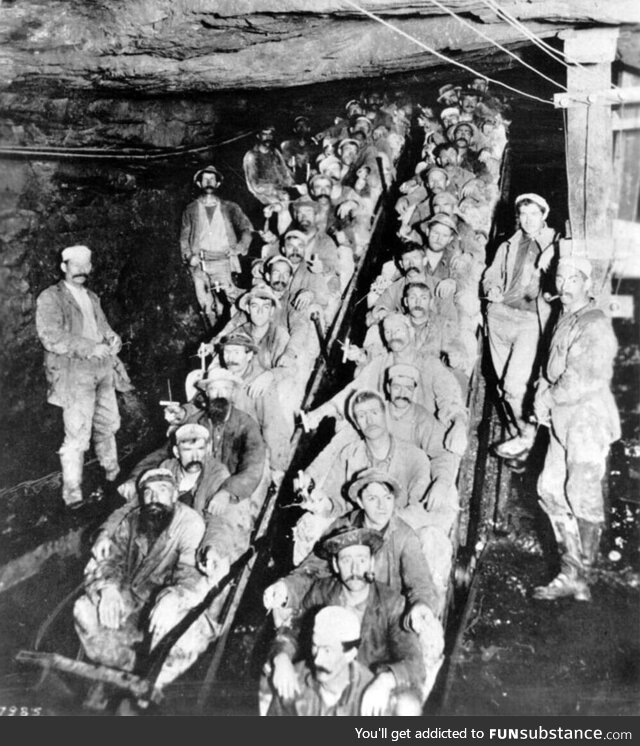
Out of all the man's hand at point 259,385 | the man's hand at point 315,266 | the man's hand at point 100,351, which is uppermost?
the man's hand at point 315,266

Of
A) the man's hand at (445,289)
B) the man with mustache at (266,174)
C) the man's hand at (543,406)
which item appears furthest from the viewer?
the man with mustache at (266,174)

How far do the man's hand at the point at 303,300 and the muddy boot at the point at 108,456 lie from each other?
88.5 inches

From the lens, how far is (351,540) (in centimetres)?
351

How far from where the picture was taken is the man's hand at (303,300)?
21.2 feet

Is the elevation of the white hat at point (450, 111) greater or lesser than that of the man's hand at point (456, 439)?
greater

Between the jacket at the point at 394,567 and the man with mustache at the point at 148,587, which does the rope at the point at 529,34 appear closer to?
the jacket at the point at 394,567

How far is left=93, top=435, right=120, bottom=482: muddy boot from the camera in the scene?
20.3 feet

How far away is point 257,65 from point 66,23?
5.89 ft

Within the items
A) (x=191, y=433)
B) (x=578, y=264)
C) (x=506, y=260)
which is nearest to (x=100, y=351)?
(x=191, y=433)

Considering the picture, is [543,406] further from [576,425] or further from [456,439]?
[456,439]

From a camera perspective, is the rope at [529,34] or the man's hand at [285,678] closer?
the man's hand at [285,678]

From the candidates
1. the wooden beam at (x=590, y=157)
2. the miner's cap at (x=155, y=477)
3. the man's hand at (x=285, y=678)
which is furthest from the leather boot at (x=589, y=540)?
the miner's cap at (x=155, y=477)

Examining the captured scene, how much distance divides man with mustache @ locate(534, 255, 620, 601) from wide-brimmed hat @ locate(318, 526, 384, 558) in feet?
4.58

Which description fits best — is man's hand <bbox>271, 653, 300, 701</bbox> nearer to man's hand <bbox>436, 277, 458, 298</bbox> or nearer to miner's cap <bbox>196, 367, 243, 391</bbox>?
miner's cap <bbox>196, 367, 243, 391</bbox>
